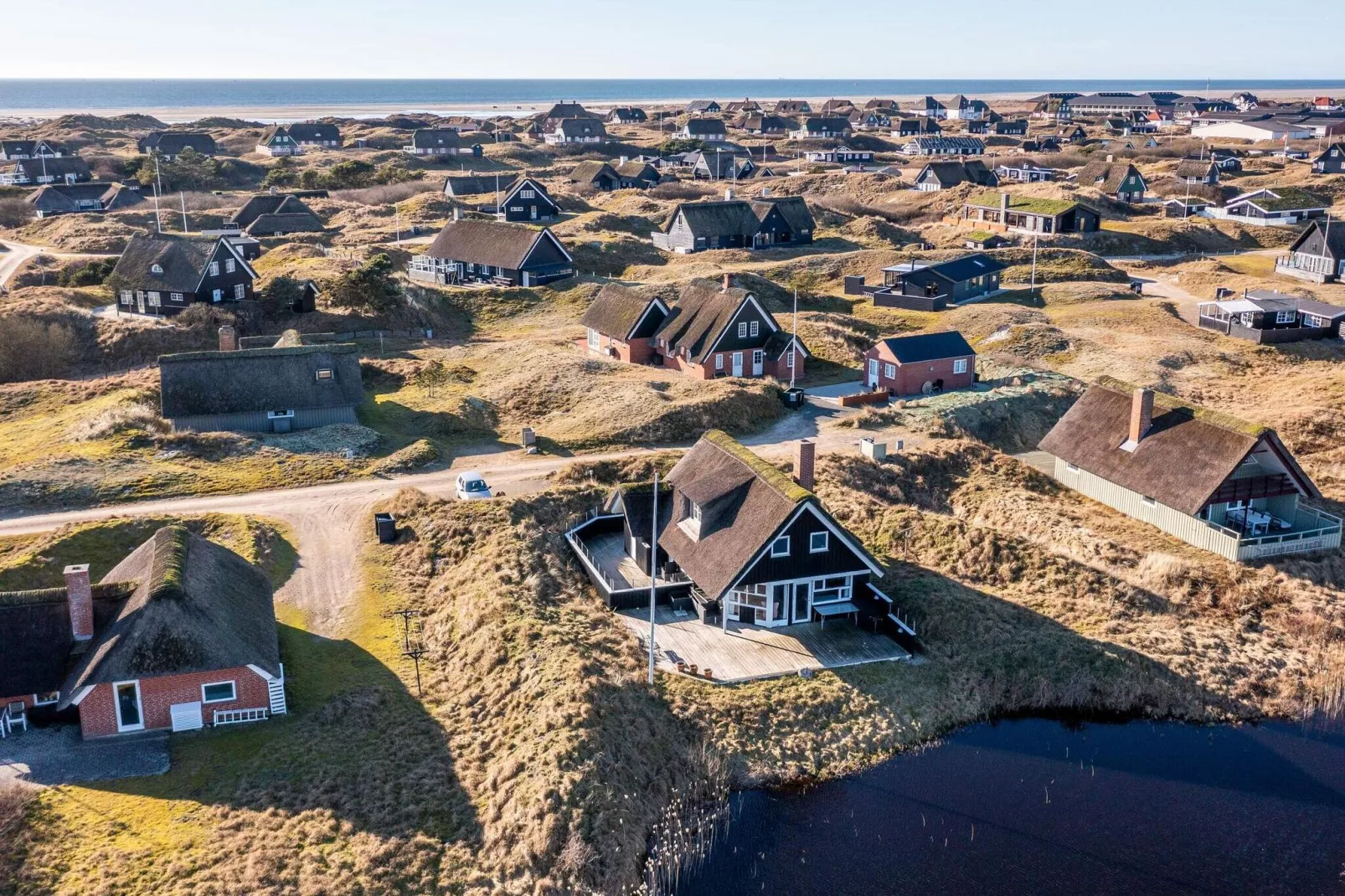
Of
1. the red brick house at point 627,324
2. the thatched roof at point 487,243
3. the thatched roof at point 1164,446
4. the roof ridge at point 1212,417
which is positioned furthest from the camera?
the thatched roof at point 487,243

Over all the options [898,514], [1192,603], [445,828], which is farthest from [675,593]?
[1192,603]

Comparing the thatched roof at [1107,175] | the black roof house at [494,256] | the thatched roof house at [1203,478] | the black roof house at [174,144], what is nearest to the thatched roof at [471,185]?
the black roof house at [494,256]

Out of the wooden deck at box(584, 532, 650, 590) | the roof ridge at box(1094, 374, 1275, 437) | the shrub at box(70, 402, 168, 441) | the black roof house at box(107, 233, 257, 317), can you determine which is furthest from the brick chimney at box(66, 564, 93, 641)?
the black roof house at box(107, 233, 257, 317)

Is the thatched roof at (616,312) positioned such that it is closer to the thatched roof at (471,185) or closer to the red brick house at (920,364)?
the red brick house at (920,364)

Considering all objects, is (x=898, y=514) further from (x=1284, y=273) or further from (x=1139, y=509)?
(x=1284, y=273)

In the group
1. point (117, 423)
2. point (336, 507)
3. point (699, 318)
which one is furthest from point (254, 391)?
point (699, 318)

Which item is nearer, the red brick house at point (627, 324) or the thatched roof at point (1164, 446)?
the thatched roof at point (1164, 446)
